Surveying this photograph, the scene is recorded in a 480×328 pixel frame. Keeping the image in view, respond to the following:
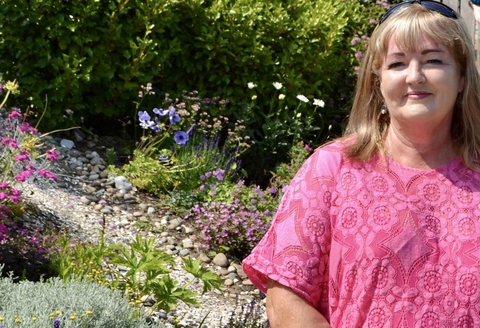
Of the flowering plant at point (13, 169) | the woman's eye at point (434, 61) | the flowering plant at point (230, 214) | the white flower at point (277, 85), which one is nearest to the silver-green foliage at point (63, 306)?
the flowering plant at point (13, 169)

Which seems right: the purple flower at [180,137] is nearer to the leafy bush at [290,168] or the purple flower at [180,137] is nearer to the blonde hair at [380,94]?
the leafy bush at [290,168]

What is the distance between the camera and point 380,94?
2631mm

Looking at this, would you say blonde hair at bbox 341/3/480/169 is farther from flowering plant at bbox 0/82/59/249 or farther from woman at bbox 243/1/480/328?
flowering plant at bbox 0/82/59/249

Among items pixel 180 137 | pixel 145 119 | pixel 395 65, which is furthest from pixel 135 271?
pixel 145 119

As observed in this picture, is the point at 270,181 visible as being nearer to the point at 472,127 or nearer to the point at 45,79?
the point at 45,79

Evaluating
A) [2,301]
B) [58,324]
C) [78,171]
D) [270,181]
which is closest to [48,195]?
[78,171]

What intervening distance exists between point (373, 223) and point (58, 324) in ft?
3.58

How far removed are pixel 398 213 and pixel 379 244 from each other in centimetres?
11

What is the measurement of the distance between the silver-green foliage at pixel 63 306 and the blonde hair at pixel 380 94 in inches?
46.2

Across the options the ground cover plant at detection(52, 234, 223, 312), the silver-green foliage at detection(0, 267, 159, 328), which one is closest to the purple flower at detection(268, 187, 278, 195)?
the ground cover plant at detection(52, 234, 223, 312)

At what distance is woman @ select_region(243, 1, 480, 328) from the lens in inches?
92.8

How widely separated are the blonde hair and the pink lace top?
7cm

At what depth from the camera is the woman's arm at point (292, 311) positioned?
7.91 feet

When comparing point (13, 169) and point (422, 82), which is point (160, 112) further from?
point (422, 82)
